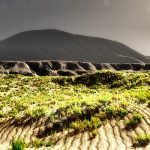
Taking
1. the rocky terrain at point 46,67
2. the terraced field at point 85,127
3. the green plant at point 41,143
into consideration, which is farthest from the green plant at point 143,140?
the rocky terrain at point 46,67

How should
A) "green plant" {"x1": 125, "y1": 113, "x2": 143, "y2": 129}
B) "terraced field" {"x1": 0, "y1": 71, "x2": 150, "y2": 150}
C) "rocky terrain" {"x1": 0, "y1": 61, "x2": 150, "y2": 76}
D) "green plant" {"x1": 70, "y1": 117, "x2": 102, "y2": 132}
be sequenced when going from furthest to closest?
1. "rocky terrain" {"x1": 0, "y1": 61, "x2": 150, "y2": 76}
2. "green plant" {"x1": 70, "y1": 117, "x2": 102, "y2": 132}
3. "green plant" {"x1": 125, "y1": 113, "x2": 143, "y2": 129}
4. "terraced field" {"x1": 0, "y1": 71, "x2": 150, "y2": 150}

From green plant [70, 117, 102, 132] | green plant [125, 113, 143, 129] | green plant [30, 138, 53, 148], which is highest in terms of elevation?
green plant [125, 113, 143, 129]

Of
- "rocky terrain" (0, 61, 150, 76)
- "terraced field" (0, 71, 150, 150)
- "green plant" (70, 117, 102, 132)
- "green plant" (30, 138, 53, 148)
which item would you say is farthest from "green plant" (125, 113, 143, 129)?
"rocky terrain" (0, 61, 150, 76)

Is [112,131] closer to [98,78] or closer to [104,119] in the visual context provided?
[104,119]

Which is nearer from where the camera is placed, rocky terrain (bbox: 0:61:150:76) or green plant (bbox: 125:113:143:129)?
green plant (bbox: 125:113:143:129)

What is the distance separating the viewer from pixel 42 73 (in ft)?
344

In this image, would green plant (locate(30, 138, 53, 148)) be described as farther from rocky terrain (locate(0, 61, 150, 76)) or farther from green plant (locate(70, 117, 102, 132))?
rocky terrain (locate(0, 61, 150, 76))

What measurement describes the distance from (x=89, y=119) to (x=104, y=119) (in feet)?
3.27

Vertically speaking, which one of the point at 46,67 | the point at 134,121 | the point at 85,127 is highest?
the point at 134,121

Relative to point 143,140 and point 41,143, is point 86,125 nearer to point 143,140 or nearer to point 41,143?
point 41,143

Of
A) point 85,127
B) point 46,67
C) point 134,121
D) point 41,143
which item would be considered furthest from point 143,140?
point 46,67

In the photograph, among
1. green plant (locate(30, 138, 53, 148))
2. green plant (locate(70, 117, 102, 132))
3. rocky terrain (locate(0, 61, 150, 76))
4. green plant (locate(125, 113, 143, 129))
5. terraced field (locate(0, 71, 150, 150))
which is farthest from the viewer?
rocky terrain (locate(0, 61, 150, 76))

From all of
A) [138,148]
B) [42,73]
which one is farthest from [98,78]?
[42,73]

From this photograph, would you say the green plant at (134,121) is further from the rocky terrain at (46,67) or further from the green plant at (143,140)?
the rocky terrain at (46,67)
